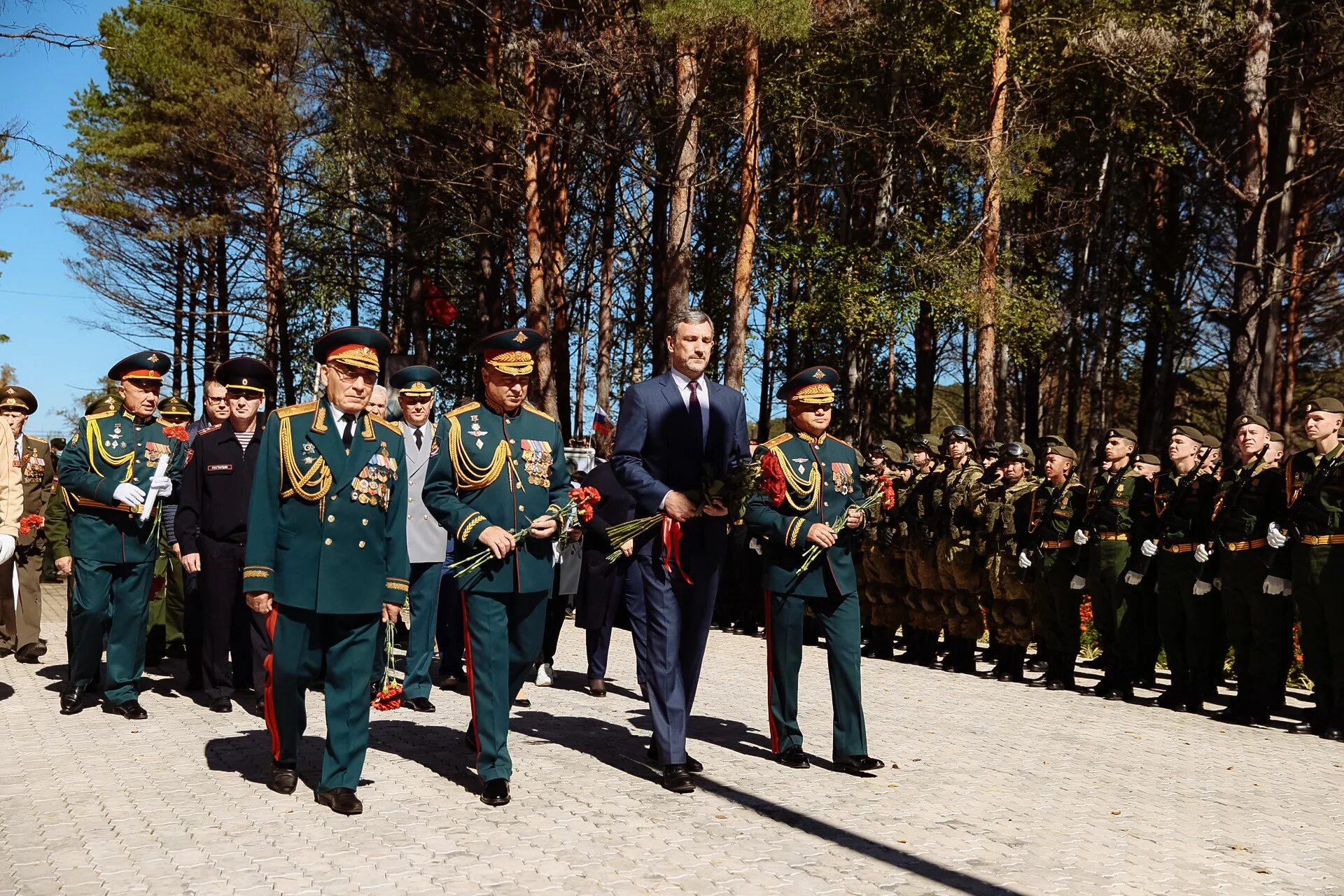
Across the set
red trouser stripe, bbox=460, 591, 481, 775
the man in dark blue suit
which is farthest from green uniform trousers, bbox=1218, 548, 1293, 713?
red trouser stripe, bbox=460, 591, 481, 775

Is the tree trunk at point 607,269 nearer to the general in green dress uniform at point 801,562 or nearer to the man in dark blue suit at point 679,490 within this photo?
the general in green dress uniform at point 801,562

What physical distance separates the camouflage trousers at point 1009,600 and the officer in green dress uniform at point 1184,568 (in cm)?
117

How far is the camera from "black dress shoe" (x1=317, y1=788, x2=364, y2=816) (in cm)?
571

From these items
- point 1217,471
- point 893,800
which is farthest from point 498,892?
point 1217,471

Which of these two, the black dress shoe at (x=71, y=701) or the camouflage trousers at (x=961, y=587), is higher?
the camouflage trousers at (x=961, y=587)

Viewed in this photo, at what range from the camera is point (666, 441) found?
6.72m

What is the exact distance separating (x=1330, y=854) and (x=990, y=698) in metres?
4.55

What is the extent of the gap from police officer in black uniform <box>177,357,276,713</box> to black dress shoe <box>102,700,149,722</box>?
538 millimetres

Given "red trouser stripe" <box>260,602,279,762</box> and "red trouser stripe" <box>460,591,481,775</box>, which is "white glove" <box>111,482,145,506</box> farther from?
"red trouser stripe" <box>460,591,481,775</box>

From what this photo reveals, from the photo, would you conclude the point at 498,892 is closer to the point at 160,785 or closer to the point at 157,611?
the point at 160,785

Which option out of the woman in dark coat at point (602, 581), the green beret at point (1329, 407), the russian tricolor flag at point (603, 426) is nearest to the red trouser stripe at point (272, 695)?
the woman in dark coat at point (602, 581)

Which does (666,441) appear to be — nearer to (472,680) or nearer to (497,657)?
(497,657)

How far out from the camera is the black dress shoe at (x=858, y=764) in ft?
22.6

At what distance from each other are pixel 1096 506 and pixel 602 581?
408 centimetres
